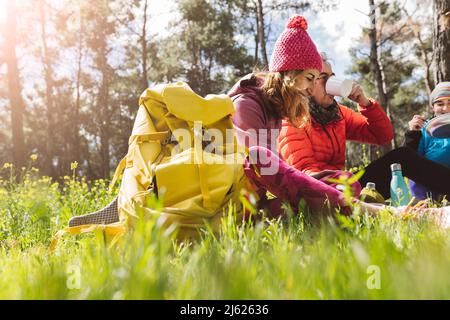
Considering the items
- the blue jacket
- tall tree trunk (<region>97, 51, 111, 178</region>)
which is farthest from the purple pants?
tall tree trunk (<region>97, 51, 111, 178</region>)

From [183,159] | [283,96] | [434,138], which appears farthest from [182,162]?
[434,138]

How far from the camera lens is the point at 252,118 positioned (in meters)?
2.52

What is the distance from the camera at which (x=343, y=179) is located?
911 millimetres

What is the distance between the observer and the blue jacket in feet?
10.7

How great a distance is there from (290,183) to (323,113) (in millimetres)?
1650

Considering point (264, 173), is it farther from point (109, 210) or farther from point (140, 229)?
point (140, 229)

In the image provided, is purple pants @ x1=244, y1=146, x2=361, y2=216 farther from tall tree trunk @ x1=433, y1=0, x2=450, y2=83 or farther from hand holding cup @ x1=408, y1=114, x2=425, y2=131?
tall tree trunk @ x1=433, y1=0, x2=450, y2=83

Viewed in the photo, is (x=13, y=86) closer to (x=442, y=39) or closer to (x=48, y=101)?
(x=48, y=101)

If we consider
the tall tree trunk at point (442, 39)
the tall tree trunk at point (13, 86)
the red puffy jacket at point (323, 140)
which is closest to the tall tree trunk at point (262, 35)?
the tall tree trunk at point (13, 86)

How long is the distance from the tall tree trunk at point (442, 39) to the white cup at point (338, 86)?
74.6 inches

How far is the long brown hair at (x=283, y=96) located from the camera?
107 inches

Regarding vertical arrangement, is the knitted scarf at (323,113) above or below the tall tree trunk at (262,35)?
below

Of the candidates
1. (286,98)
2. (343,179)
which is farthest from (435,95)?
(343,179)

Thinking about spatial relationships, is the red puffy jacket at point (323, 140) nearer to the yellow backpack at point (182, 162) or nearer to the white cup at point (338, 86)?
the white cup at point (338, 86)
